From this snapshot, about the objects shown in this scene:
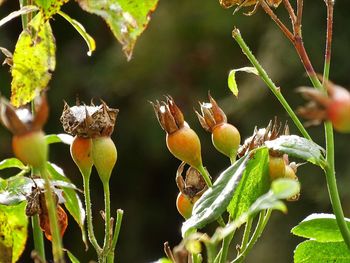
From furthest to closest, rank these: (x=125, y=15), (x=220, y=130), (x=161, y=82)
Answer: (x=161, y=82), (x=220, y=130), (x=125, y=15)

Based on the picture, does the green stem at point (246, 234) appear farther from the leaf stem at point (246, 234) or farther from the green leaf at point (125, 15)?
the green leaf at point (125, 15)

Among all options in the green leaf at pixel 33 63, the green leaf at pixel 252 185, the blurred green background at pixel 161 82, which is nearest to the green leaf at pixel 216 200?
the green leaf at pixel 252 185

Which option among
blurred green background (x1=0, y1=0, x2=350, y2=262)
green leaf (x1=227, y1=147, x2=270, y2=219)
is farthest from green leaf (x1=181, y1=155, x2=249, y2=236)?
blurred green background (x1=0, y1=0, x2=350, y2=262)

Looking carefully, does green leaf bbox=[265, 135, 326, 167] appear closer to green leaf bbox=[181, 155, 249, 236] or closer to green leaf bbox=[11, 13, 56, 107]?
green leaf bbox=[181, 155, 249, 236]

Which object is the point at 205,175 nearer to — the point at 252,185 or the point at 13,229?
the point at 252,185

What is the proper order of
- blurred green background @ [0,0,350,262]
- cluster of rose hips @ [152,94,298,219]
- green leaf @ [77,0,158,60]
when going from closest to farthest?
green leaf @ [77,0,158,60]
cluster of rose hips @ [152,94,298,219]
blurred green background @ [0,0,350,262]

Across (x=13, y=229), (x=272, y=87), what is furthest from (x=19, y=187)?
(x=272, y=87)
